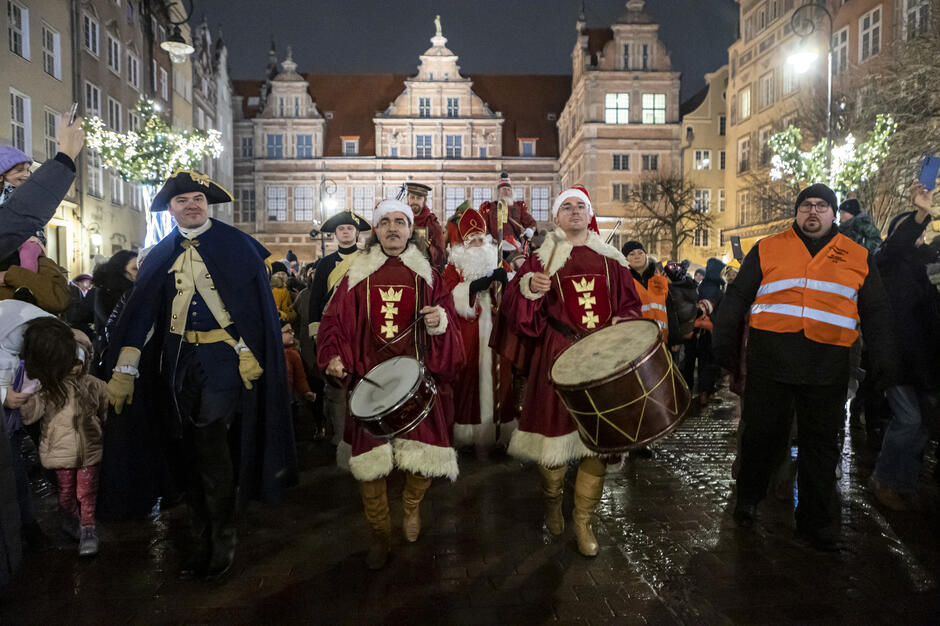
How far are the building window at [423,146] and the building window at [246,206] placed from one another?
41.1ft

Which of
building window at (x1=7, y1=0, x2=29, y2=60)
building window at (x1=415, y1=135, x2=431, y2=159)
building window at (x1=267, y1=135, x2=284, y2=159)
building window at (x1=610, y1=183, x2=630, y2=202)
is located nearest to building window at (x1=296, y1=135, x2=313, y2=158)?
building window at (x1=267, y1=135, x2=284, y2=159)

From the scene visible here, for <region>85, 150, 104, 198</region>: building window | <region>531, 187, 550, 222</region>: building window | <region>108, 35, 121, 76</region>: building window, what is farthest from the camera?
<region>531, 187, 550, 222</region>: building window

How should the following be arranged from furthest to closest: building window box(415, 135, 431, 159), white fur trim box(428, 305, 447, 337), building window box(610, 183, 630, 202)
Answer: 1. building window box(415, 135, 431, 159)
2. building window box(610, 183, 630, 202)
3. white fur trim box(428, 305, 447, 337)

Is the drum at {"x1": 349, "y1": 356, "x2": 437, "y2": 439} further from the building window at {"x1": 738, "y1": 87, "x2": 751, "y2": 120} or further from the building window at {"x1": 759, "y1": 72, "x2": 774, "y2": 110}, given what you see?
the building window at {"x1": 738, "y1": 87, "x2": 751, "y2": 120}

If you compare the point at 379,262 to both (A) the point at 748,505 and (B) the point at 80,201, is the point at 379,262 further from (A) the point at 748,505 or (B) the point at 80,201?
(B) the point at 80,201

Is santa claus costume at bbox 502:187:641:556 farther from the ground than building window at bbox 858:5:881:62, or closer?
closer

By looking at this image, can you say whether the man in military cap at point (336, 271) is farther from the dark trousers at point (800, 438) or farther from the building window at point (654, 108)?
the building window at point (654, 108)

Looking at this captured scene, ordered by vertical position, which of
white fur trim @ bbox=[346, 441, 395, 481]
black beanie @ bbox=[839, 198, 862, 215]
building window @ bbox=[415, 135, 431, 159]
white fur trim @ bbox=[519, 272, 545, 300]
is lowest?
white fur trim @ bbox=[346, 441, 395, 481]

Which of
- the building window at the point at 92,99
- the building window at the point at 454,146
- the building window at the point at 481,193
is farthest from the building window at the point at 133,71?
the building window at the point at 481,193

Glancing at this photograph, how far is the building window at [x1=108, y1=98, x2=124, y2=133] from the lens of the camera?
987 inches

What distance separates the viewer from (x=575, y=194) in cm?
452

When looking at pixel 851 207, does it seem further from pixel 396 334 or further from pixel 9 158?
pixel 9 158

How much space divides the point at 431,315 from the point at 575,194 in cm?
137

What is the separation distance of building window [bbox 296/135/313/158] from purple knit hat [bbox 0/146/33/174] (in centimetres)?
4661
